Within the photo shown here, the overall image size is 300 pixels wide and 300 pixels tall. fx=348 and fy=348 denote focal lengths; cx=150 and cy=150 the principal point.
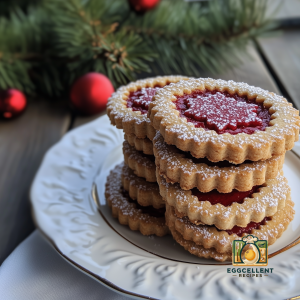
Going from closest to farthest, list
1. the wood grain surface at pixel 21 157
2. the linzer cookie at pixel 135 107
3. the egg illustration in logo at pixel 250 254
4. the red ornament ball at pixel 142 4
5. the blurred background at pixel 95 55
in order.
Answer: the egg illustration in logo at pixel 250 254 < the linzer cookie at pixel 135 107 < the wood grain surface at pixel 21 157 < the blurred background at pixel 95 55 < the red ornament ball at pixel 142 4

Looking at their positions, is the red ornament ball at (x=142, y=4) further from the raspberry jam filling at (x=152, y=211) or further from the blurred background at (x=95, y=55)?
the raspberry jam filling at (x=152, y=211)

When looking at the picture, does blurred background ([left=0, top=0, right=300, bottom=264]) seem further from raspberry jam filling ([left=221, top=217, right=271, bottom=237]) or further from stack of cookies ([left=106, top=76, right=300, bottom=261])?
raspberry jam filling ([left=221, top=217, right=271, bottom=237])

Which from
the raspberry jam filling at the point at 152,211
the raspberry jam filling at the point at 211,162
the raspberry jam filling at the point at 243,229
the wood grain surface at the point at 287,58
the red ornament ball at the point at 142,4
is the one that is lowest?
the wood grain surface at the point at 287,58

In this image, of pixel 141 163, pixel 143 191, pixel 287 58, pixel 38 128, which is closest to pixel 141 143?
pixel 141 163

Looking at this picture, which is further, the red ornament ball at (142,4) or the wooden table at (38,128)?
the red ornament ball at (142,4)

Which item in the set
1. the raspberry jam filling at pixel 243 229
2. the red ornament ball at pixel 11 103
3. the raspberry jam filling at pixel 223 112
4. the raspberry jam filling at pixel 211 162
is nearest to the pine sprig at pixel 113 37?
the red ornament ball at pixel 11 103

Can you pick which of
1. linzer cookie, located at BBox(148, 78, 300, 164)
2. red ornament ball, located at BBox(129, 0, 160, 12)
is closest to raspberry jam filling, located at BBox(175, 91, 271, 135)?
linzer cookie, located at BBox(148, 78, 300, 164)

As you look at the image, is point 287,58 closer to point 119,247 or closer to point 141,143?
point 141,143
